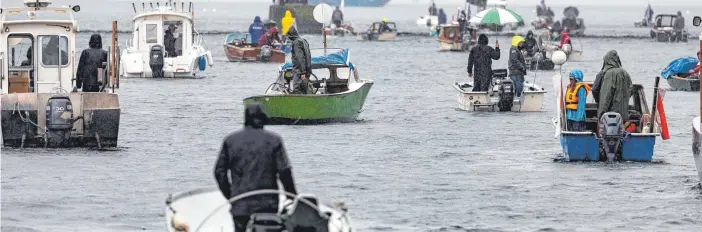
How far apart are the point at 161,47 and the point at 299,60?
18.8 m

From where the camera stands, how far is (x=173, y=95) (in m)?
41.9

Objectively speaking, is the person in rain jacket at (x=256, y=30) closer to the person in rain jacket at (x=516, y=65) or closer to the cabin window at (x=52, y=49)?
the person in rain jacket at (x=516, y=65)

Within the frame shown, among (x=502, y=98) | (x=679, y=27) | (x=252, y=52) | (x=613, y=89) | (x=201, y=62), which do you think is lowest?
(x=679, y=27)

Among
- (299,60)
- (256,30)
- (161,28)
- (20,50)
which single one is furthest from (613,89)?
(256,30)

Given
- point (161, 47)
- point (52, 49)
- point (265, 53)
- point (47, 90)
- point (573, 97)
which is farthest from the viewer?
point (265, 53)

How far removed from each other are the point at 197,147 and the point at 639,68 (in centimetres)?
3986

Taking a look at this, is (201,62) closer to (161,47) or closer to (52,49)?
(161,47)

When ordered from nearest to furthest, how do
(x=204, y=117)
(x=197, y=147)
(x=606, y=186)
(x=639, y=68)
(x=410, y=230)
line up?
(x=410, y=230), (x=606, y=186), (x=197, y=147), (x=204, y=117), (x=639, y=68)

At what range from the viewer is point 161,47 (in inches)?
1841

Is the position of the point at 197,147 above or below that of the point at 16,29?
below

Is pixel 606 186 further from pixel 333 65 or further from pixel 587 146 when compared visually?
pixel 333 65

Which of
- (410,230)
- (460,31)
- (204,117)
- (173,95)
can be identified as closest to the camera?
(410,230)

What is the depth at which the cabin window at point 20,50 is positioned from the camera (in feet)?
85.4

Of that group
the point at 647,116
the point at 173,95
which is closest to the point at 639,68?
the point at 173,95
